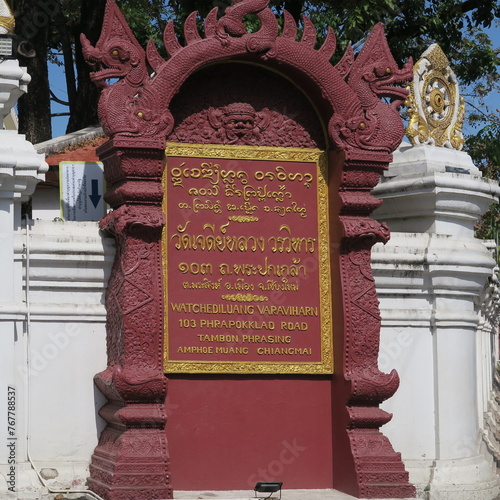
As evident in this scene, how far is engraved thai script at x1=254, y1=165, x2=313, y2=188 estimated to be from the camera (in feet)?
32.1

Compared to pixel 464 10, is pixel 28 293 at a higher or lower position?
lower

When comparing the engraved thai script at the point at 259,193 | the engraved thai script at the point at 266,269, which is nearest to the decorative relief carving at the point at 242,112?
the engraved thai script at the point at 259,193

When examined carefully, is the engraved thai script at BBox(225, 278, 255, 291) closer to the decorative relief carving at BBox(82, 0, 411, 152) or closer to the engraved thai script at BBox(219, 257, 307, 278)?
the engraved thai script at BBox(219, 257, 307, 278)

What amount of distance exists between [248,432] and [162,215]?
1.92 m

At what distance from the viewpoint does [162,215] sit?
926cm

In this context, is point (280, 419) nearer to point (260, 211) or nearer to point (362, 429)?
point (362, 429)

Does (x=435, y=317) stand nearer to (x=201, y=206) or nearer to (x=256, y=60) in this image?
(x=201, y=206)

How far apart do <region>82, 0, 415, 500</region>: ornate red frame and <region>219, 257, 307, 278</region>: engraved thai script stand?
0.32 metres

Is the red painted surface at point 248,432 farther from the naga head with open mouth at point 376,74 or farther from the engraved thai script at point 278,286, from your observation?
the naga head with open mouth at point 376,74

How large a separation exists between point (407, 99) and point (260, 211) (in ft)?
6.38

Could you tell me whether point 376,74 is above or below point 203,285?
above

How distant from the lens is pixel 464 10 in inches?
718

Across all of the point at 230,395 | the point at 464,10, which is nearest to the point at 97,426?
the point at 230,395

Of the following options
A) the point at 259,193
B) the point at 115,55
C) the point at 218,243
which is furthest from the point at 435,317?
the point at 115,55
